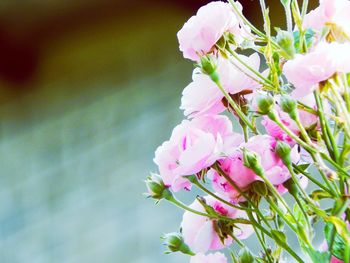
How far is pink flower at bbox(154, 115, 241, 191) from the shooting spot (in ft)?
1.76

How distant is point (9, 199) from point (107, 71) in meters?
0.47

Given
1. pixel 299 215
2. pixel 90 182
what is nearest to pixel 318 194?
pixel 299 215

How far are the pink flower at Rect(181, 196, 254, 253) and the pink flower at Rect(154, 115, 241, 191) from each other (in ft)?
0.11

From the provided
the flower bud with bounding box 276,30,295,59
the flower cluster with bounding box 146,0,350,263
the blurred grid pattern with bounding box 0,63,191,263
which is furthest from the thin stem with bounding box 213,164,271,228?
the blurred grid pattern with bounding box 0,63,191,263

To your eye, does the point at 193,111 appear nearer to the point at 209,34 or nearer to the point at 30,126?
the point at 209,34

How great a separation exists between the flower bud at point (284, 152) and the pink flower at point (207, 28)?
0.11m

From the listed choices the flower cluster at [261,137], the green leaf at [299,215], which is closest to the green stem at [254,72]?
the flower cluster at [261,137]

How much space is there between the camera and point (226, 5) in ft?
1.93

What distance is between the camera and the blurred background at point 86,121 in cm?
197

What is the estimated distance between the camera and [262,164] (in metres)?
0.55

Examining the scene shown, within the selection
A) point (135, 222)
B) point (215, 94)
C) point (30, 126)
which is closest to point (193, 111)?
point (215, 94)

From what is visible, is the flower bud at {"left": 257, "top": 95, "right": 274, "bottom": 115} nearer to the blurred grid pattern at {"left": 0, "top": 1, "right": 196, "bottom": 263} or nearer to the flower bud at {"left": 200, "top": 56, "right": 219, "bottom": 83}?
the flower bud at {"left": 200, "top": 56, "right": 219, "bottom": 83}

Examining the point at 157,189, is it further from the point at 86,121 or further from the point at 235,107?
the point at 86,121

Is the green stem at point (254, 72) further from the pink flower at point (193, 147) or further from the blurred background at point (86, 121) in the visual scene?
the blurred background at point (86, 121)
